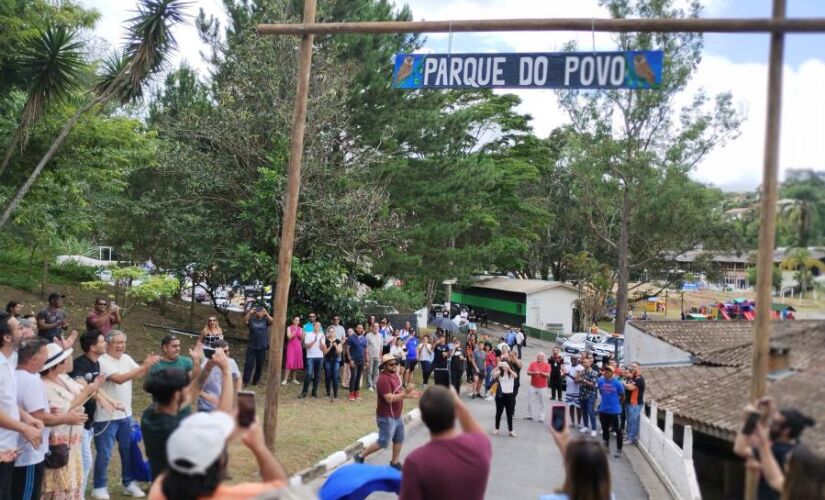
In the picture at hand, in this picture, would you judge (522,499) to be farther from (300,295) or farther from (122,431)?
(300,295)

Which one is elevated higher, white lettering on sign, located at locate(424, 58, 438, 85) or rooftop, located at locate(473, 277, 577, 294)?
white lettering on sign, located at locate(424, 58, 438, 85)

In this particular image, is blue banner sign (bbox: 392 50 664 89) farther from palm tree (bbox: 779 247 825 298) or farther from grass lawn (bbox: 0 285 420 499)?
grass lawn (bbox: 0 285 420 499)

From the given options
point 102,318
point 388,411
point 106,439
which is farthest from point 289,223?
point 102,318

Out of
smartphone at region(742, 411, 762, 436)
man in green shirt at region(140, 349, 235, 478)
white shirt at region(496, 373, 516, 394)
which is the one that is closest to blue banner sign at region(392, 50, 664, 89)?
smartphone at region(742, 411, 762, 436)

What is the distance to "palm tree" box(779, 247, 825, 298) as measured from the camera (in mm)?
6129

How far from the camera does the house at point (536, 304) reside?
44.2m

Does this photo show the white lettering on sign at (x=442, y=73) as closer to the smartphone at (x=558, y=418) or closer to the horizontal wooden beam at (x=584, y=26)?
the horizontal wooden beam at (x=584, y=26)

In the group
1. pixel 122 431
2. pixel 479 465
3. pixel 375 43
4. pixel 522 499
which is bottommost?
pixel 522 499

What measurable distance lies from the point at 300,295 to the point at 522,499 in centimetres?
1048

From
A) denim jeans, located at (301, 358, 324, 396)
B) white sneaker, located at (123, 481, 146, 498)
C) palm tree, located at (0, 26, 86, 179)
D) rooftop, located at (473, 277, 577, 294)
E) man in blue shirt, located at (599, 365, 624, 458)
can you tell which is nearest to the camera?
white sneaker, located at (123, 481, 146, 498)

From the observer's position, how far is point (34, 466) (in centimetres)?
552

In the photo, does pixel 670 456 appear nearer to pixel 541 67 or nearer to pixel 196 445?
pixel 541 67

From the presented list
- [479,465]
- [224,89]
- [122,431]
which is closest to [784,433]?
[479,465]

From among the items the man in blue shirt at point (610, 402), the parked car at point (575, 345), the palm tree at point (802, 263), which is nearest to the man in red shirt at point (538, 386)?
the man in blue shirt at point (610, 402)
